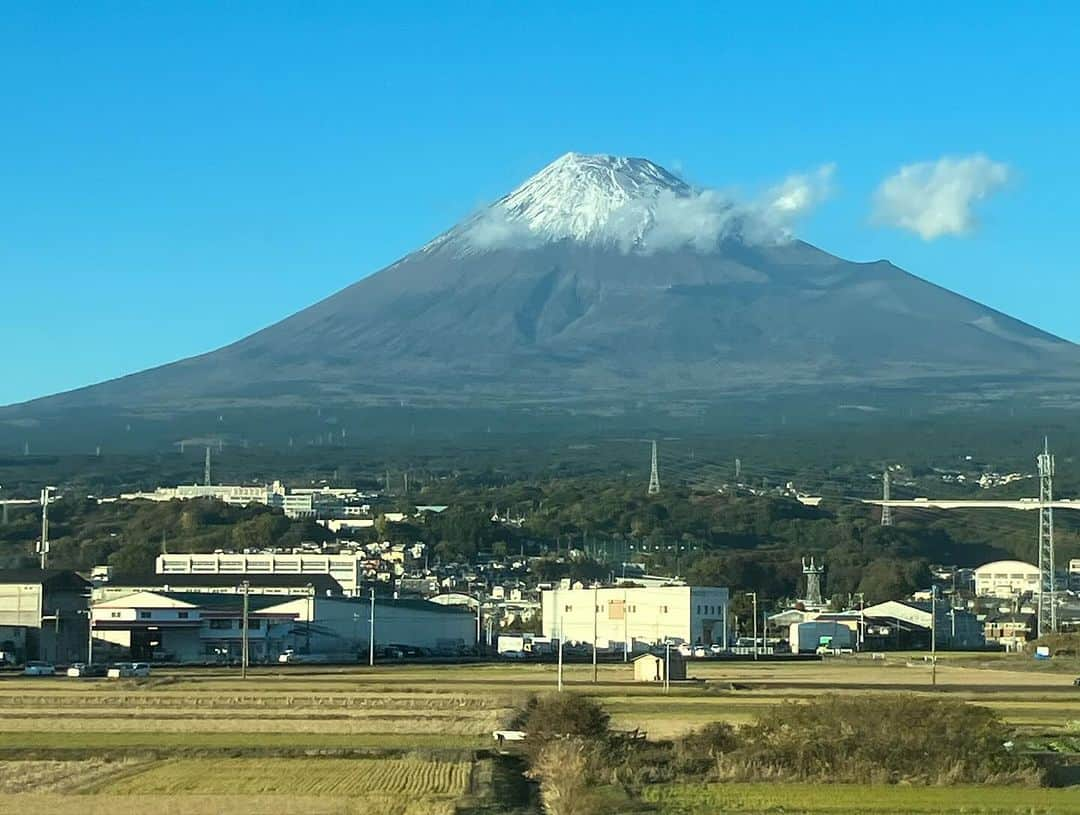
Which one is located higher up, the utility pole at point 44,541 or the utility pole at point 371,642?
the utility pole at point 44,541

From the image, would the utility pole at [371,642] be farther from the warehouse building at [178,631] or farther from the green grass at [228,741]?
the green grass at [228,741]

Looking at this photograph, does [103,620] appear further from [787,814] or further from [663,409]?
[663,409]

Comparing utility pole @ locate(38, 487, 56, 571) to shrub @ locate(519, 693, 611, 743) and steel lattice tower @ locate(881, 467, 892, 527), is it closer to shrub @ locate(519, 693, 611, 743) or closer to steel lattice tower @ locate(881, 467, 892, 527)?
shrub @ locate(519, 693, 611, 743)

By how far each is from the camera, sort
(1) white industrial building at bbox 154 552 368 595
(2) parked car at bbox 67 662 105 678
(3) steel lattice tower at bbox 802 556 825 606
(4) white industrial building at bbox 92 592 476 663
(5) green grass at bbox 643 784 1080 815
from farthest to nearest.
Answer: (1) white industrial building at bbox 154 552 368 595 < (3) steel lattice tower at bbox 802 556 825 606 < (4) white industrial building at bbox 92 592 476 663 < (2) parked car at bbox 67 662 105 678 < (5) green grass at bbox 643 784 1080 815

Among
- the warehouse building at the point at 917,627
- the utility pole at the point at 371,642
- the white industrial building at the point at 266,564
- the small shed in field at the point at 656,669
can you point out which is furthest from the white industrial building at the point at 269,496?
the small shed in field at the point at 656,669

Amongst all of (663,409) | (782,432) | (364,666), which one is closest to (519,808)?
(364,666)

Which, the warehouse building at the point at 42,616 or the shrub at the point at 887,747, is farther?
the warehouse building at the point at 42,616

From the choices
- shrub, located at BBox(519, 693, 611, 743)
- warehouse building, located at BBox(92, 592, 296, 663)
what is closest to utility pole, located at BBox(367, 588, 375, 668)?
warehouse building, located at BBox(92, 592, 296, 663)
